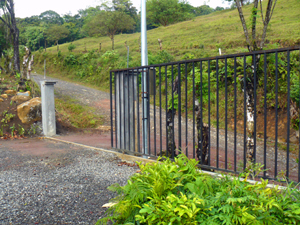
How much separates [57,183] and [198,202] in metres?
2.93

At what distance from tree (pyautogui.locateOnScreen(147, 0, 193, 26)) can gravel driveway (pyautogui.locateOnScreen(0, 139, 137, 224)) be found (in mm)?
43519

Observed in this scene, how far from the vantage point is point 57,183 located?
4.22 meters

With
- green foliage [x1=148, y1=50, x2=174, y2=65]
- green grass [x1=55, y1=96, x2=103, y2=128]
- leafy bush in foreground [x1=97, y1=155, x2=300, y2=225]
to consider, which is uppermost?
green foliage [x1=148, y1=50, x2=174, y2=65]

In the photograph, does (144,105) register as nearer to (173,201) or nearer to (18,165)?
(18,165)

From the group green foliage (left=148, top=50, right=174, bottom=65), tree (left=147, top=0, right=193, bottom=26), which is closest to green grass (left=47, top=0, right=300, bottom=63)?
green foliage (left=148, top=50, right=174, bottom=65)

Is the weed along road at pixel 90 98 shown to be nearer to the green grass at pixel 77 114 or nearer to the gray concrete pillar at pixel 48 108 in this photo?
the green grass at pixel 77 114

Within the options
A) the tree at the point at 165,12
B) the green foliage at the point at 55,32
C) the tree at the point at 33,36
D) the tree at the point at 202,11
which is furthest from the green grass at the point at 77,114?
the tree at the point at 202,11

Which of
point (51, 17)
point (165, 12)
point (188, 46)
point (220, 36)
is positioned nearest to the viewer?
point (188, 46)

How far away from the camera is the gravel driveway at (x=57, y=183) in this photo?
3.14m

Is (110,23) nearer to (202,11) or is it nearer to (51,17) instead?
(202,11)

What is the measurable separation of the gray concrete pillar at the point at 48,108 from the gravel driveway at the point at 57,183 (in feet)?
8.75

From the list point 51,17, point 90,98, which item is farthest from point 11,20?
point 51,17

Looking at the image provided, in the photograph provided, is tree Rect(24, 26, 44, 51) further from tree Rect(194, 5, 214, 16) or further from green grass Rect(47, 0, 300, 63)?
tree Rect(194, 5, 214, 16)

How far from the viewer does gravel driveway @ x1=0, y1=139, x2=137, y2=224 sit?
124 inches
